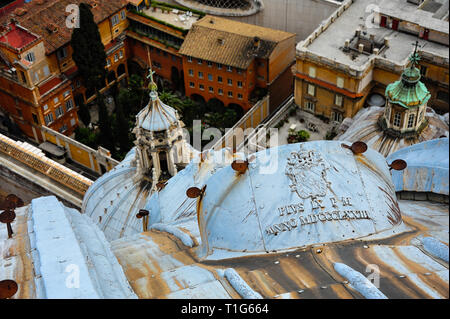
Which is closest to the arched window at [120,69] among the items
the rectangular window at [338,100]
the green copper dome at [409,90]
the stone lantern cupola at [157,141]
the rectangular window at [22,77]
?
the rectangular window at [22,77]

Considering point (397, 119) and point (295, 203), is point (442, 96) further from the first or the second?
point (295, 203)

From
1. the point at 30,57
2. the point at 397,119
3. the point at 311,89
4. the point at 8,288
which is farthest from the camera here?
the point at 30,57

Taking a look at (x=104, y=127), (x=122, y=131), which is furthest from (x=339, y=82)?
(x=104, y=127)

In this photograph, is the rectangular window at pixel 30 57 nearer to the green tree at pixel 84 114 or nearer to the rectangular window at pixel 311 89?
the green tree at pixel 84 114

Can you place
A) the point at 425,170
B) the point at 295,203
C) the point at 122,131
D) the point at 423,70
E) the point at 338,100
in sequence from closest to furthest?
1. the point at 295,203
2. the point at 425,170
3. the point at 423,70
4. the point at 338,100
5. the point at 122,131

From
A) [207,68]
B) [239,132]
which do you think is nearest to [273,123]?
[239,132]

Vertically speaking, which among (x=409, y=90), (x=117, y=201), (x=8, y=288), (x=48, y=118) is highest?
(x=8, y=288)

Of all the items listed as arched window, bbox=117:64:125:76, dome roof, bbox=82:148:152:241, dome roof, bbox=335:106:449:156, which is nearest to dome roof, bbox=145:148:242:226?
dome roof, bbox=82:148:152:241

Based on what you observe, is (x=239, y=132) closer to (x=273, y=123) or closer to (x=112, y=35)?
(x=273, y=123)

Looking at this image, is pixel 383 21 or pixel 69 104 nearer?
pixel 383 21
